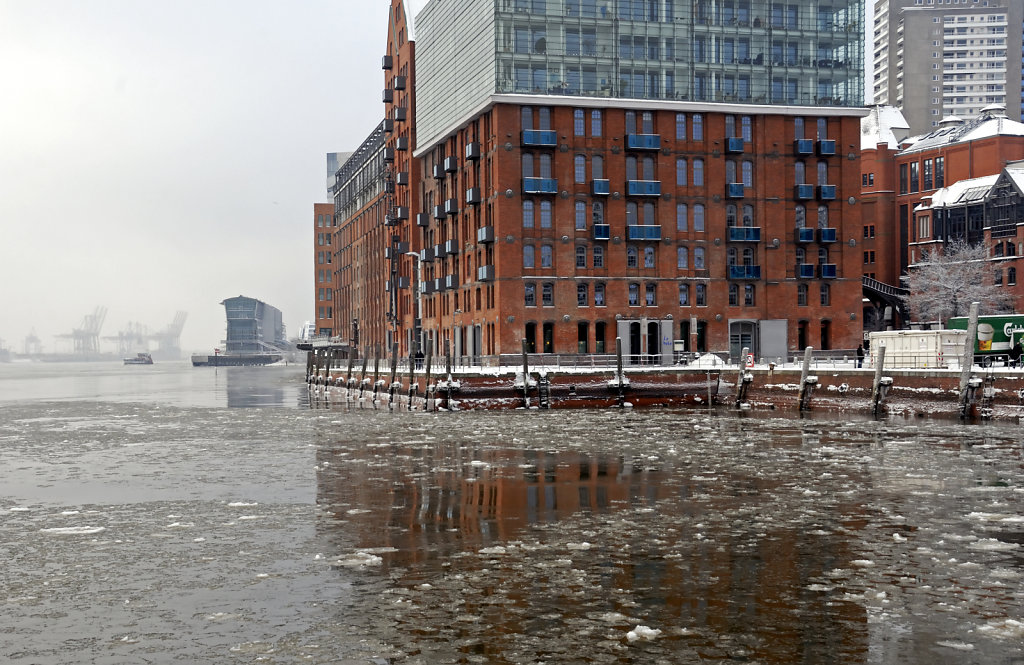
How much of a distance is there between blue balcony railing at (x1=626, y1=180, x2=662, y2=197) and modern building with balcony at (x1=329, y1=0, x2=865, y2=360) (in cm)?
17

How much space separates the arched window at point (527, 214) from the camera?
270 ft

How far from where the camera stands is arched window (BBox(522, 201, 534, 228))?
270 ft

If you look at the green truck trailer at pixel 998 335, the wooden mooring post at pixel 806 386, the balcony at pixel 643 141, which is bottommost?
the wooden mooring post at pixel 806 386

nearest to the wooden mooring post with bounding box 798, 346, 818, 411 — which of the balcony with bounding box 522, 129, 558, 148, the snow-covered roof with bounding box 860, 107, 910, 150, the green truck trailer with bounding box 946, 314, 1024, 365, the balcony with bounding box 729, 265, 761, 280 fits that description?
the green truck trailer with bounding box 946, 314, 1024, 365

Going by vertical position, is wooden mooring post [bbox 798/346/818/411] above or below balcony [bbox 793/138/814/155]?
below

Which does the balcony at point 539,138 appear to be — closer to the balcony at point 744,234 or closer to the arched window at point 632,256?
the arched window at point 632,256

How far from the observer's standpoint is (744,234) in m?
85.2

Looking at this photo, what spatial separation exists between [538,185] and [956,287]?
55.5 meters

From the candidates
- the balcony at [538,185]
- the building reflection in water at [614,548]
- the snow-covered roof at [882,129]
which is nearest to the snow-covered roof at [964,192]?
the snow-covered roof at [882,129]

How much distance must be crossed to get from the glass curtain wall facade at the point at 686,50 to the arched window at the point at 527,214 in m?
8.76

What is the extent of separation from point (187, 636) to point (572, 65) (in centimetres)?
7522

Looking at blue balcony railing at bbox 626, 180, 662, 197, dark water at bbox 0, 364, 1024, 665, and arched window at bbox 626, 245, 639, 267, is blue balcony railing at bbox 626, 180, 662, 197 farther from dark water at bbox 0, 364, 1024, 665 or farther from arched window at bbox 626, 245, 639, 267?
dark water at bbox 0, 364, 1024, 665

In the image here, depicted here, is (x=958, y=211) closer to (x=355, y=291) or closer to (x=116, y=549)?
(x=355, y=291)

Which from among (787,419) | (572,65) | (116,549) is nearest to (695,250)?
(572,65)
